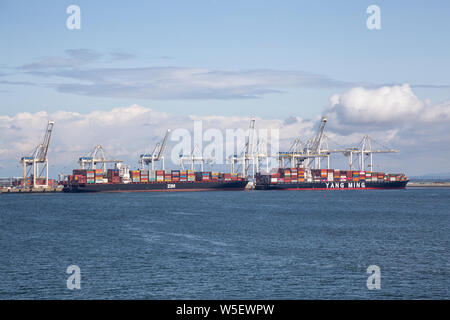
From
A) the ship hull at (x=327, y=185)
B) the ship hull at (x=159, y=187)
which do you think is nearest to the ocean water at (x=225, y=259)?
the ship hull at (x=159, y=187)

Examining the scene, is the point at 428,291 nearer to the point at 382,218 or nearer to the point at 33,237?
the point at 33,237

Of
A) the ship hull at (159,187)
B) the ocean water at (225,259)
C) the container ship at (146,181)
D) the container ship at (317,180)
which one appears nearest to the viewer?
the ocean water at (225,259)

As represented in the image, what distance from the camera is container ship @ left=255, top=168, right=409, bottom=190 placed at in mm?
170625

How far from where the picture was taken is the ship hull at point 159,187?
15012cm

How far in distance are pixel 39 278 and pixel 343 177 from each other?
6092 inches

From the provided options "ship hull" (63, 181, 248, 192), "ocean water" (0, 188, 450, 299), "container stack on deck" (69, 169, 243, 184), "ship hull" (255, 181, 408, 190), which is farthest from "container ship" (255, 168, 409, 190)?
"ocean water" (0, 188, 450, 299)

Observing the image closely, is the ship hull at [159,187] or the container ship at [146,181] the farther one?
the container ship at [146,181]

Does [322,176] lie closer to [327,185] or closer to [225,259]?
[327,185]

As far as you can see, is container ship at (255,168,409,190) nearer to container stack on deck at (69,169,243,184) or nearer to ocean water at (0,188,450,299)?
container stack on deck at (69,169,243,184)

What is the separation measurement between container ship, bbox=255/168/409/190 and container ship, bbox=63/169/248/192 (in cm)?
926

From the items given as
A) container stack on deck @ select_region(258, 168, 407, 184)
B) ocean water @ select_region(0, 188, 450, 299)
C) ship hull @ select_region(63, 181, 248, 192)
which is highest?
container stack on deck @ select_region(258, 168, 407, 184)

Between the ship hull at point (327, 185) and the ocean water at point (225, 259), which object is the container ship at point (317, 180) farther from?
the ocean water at point (225, 259)
